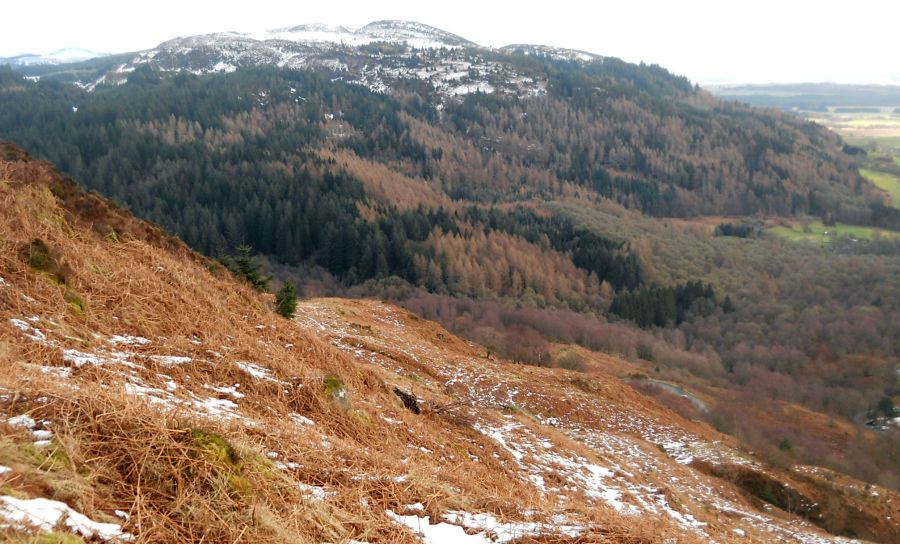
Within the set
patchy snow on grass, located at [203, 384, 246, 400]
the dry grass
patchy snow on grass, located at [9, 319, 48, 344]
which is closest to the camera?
the dry grass

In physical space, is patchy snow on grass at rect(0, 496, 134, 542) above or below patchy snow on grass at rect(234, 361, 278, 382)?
above

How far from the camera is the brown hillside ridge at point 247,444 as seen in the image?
14.0ft

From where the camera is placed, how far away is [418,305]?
227ft

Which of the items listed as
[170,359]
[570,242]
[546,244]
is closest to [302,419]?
[170,359]

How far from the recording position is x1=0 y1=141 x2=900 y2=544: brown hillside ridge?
14.0ft

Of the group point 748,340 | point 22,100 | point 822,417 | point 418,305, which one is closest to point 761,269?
point 748,340

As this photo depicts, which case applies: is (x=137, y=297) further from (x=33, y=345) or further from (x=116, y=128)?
(x=116, y=128)

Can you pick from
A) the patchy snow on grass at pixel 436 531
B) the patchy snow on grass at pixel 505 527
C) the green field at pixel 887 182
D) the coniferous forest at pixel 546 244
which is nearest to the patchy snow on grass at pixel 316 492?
the patchy snow on grass at pixel 436 531

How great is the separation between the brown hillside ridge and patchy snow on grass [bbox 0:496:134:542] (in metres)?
0.01

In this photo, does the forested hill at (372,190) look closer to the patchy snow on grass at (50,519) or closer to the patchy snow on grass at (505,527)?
the patchy snow on grass at (505,527)

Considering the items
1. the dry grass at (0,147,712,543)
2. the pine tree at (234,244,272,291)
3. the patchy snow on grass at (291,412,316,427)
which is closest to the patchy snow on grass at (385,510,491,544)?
the dry grass at (0,147,712,543)

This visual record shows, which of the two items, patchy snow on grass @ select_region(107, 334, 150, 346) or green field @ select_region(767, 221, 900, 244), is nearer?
patchy snow on grass @ select_region(107, 334, 150, 346)

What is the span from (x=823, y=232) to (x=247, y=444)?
177m

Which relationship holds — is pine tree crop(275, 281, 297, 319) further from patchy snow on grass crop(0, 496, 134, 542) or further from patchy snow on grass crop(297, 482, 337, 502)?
patchy snow on grass crop(0, 496, 134, 542)
